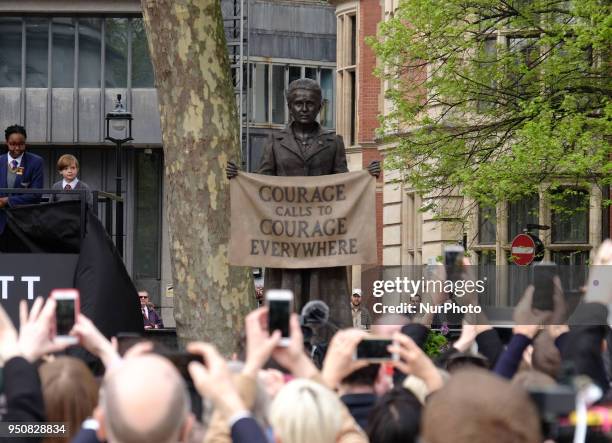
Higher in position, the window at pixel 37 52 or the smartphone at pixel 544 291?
the window at pixel 37 52

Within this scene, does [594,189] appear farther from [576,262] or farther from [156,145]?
[156,145]

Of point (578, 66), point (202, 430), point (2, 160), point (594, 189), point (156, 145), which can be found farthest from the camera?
point (156, 145)

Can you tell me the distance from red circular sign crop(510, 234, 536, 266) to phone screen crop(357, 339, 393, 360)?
2700 centimetres

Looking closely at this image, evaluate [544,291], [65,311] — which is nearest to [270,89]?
[544,291]

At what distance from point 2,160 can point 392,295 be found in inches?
168

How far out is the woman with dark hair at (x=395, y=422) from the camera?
5555 millimetres

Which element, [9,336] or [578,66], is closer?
[9,336]

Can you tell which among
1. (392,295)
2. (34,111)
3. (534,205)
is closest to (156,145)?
(34,111)

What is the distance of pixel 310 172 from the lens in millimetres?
12703

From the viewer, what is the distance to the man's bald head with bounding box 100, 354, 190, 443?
175 inches

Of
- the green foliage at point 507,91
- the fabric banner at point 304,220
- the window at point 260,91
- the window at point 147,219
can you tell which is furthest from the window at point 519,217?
the fabric banner at point 304,220

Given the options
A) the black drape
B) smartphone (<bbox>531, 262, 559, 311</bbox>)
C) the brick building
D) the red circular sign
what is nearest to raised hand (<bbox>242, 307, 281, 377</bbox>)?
smartphone (<bbox>531, 262, 559, 311</bbox>)

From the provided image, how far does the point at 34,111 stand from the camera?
44.8 metres

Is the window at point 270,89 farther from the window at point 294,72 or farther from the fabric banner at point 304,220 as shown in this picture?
the fabric banner at point 304,220
